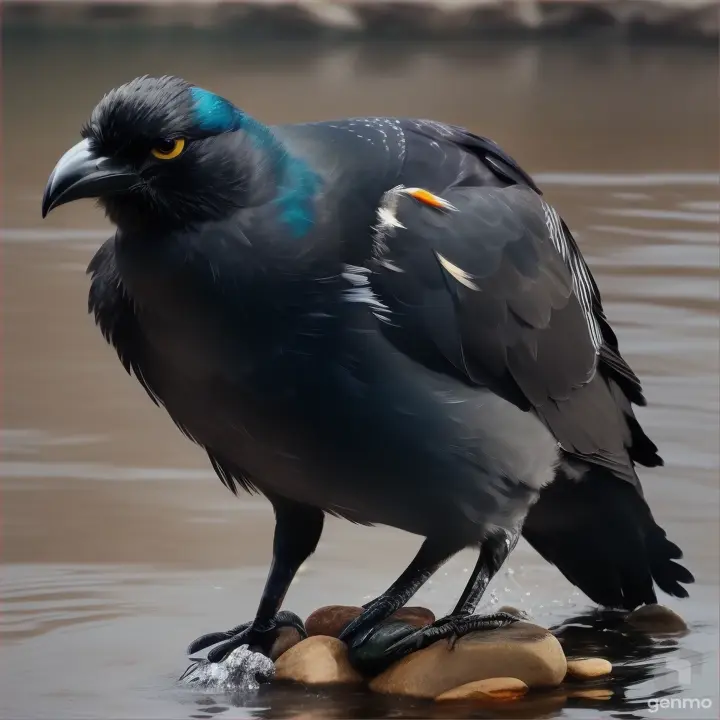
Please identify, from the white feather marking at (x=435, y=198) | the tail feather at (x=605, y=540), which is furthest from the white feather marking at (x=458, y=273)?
the tail feather at (x=605, y=540)

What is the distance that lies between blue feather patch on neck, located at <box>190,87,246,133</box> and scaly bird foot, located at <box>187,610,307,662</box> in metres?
1.32

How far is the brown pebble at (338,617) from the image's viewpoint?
445 cm

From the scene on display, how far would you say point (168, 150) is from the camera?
3824 millimetres

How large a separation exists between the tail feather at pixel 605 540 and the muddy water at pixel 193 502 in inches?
5.0

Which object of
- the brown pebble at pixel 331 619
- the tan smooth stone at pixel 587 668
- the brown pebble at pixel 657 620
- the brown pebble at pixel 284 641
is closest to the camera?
the tan smooth stone at pixel 587 668

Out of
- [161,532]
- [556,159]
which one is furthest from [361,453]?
[556,159]

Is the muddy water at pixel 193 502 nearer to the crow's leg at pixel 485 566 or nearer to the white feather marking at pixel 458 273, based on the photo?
the crow's leg at pixel 485 566

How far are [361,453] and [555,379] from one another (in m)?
0.67

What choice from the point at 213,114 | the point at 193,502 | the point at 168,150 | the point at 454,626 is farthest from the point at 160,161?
the point at 193,502

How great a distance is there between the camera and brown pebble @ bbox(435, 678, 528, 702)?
408 cm

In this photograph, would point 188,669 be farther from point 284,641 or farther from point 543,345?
point 543,345

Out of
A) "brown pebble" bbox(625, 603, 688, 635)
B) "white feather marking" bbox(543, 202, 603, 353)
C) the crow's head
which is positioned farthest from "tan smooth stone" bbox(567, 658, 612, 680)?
the crow's head

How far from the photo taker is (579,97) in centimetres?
1569

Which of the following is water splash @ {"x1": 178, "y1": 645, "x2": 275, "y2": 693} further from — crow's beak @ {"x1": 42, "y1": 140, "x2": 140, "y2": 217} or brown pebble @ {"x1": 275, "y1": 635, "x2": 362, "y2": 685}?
crow's beak @ {"x1": 42, "y1": 140, "x2": 140, "y2": 217}
